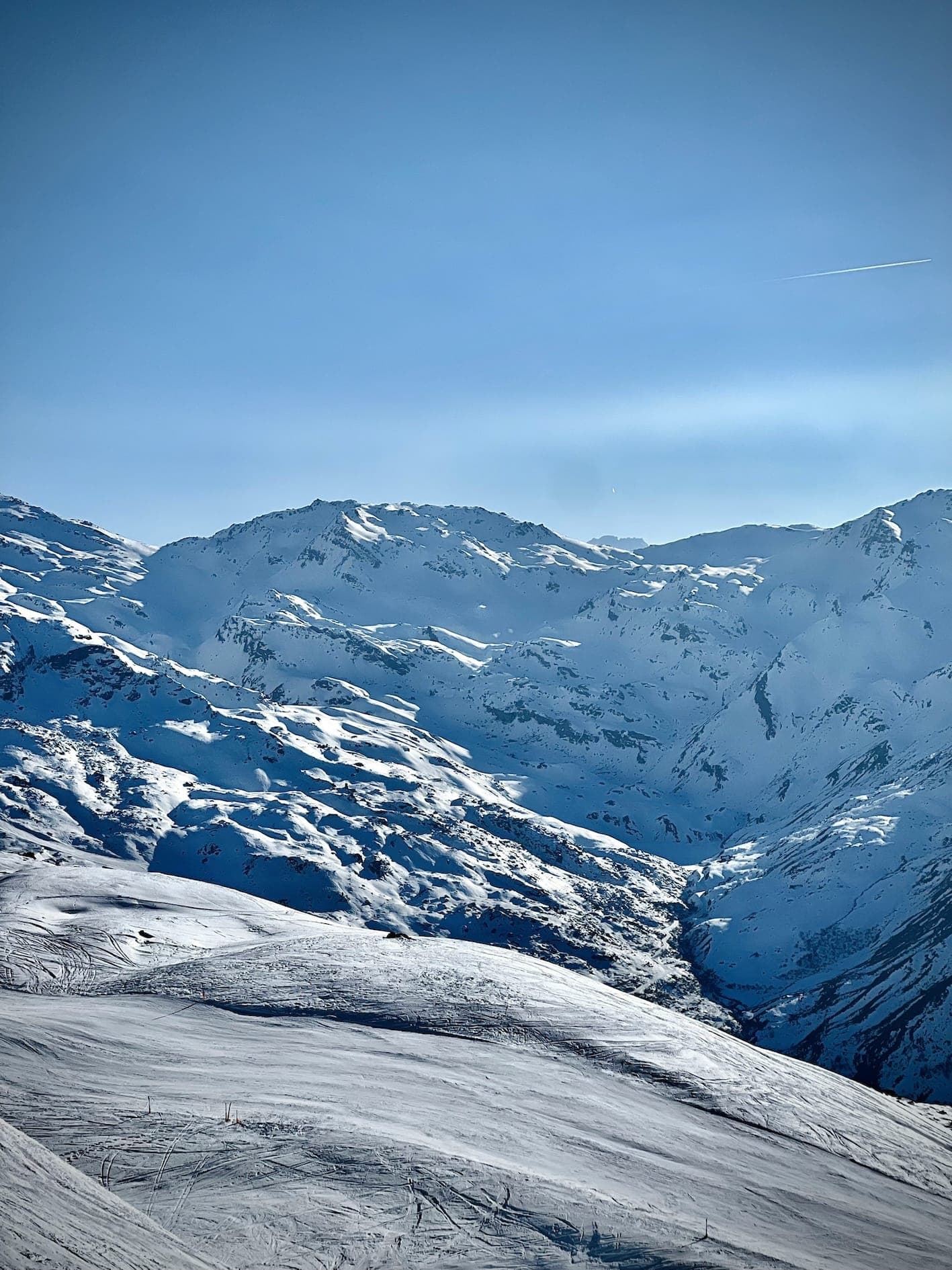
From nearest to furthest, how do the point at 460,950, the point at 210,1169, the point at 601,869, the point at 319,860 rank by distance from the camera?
1. the point at 210,1169
2. the point at 460,950
3. the point at 319,860
4. the point at 601,869

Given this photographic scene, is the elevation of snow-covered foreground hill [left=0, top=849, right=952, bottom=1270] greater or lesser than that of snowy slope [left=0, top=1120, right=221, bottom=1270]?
lesser

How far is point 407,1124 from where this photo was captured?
21.6m

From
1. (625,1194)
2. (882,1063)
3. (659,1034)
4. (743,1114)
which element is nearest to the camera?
(625,1194)

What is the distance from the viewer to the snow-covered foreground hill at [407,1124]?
16922 millimetres

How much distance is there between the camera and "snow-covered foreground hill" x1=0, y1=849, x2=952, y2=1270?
16.9m

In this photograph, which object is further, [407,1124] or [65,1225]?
[407,1124]

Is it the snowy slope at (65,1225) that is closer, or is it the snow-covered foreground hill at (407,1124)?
the snowy slope at (65,1225)

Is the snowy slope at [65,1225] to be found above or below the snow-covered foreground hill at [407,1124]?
above

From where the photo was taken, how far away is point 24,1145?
574 inches

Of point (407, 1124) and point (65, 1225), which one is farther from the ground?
point (65, 1225)

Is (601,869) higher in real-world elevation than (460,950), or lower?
lower

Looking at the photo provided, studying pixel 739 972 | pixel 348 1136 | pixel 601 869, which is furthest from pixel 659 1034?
pixel 601 869

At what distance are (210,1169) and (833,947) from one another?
489ft

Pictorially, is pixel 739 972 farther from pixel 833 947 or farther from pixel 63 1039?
pixel 63 1039
